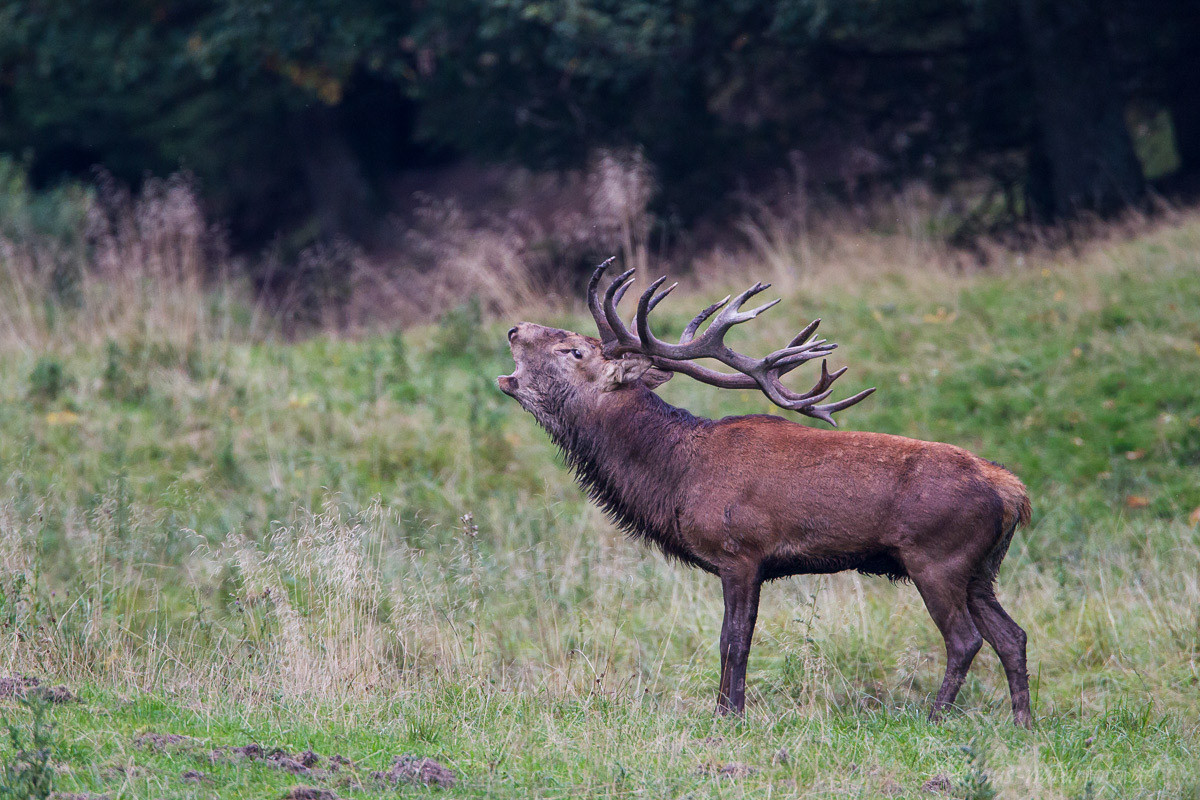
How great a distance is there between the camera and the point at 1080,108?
14734mm

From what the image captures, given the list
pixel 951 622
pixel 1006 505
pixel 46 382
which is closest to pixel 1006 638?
pixel 951 622

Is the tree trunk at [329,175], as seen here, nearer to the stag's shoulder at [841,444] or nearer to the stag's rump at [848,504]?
the stag's shoulder at [841,444]

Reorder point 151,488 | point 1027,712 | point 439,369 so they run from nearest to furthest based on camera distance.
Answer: point 1027,712
point 151,488
point 439,369

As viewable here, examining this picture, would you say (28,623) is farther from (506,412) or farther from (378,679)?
(506,412)

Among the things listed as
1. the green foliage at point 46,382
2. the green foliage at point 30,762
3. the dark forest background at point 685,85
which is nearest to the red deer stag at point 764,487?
the green foliage at point 30,762

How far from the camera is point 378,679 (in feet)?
17.8

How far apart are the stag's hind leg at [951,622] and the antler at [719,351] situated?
94 cm

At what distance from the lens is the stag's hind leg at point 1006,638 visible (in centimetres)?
523

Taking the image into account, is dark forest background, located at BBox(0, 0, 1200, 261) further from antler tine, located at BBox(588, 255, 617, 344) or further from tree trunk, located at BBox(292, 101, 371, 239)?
antler tine, located at BBox(588, 255, 617, 344)

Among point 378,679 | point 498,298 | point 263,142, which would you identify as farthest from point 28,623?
point 263,142

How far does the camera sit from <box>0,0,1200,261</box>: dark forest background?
49.0 feet

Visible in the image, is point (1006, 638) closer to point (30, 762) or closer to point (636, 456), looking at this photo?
point (636, 456)

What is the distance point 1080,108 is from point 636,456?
1145 cm

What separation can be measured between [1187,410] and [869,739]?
624cm
